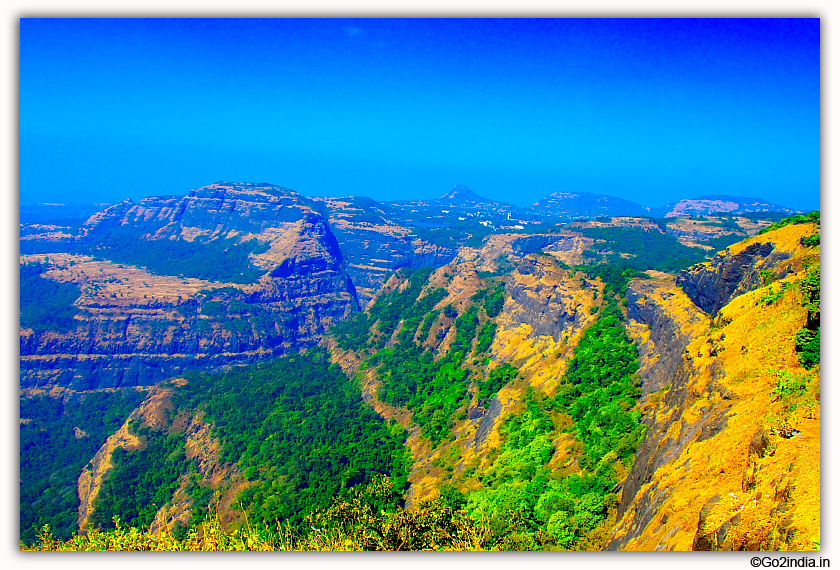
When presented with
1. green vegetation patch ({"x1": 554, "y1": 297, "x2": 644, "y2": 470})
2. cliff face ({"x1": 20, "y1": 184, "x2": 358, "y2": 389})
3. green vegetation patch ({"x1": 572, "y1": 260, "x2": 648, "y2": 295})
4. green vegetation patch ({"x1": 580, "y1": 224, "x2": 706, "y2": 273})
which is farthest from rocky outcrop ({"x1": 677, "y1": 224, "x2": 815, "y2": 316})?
cliff face ({"x1": 20, "y1": 184, "x2": 358, "y2": 389})

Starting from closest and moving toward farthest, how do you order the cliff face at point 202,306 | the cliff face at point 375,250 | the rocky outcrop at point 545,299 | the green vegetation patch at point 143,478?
the rocky outcrop at point 545,299 < the green vegetation patch at point 143,478 < the cliff face at point 202,306 < the cliff face at point 375,250

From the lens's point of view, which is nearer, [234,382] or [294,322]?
[234,382]

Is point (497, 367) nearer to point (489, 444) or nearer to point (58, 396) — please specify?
point (489, 444)

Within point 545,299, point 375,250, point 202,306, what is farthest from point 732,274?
point 375,250

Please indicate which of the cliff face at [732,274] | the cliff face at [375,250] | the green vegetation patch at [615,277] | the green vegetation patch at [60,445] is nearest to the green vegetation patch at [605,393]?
the green vegetation patch at [615,277]

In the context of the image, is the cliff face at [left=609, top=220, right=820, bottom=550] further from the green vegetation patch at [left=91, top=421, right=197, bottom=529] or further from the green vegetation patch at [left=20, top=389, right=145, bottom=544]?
the green vegetation patch at [left=20, top=389, right=145, bottom=544]

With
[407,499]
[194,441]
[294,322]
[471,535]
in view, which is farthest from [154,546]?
[294,322]

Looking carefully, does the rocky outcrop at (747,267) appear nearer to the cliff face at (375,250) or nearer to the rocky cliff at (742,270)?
the rocky cliff at (742,270)
